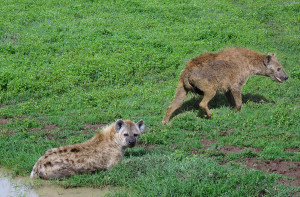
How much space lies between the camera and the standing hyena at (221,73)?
27.8 feet

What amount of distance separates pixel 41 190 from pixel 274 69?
18.7 feet

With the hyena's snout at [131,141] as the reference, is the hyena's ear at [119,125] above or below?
above

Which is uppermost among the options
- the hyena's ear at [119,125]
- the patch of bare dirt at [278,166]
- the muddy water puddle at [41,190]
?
the hyena's ear at [119,125]

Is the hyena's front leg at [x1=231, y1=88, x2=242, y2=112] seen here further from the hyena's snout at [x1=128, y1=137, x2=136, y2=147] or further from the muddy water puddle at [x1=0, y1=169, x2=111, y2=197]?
the muddy water puddle at [x1=0, y1=169, x2=111, y2=197]

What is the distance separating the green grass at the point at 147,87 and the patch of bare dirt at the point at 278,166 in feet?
0.58

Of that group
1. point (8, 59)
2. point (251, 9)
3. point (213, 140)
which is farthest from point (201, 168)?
point (251, 9)

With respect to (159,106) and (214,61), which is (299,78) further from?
(159,106)

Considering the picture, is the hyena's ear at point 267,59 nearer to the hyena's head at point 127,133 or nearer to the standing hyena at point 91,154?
the standing hyena at point 91,154

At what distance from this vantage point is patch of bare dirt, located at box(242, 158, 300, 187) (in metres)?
6.41

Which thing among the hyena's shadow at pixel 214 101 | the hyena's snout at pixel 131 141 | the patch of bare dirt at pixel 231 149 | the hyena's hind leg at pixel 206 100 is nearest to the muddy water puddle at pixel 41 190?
the hyena's snout at pixel 131 141

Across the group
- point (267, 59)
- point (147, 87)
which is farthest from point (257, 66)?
point (147, 87)

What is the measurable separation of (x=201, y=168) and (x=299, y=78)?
5.23 metres

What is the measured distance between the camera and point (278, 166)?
6.63 metres

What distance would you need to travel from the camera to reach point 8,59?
11.2m
